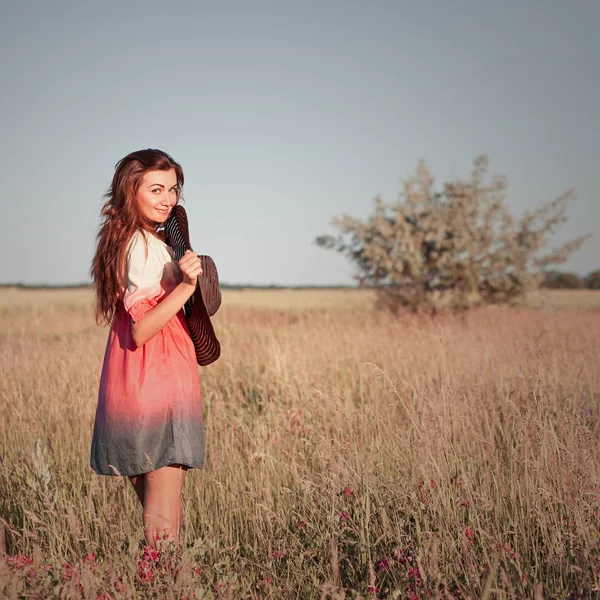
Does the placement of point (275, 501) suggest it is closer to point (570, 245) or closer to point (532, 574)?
point (532, 574)

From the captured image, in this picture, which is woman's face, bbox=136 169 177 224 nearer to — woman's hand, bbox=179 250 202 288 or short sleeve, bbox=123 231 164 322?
short sleeve, bbox=123 231 164 322

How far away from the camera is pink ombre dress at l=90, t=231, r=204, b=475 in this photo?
208 centimetres

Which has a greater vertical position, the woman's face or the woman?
the woman's face

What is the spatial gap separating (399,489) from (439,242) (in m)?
11.3

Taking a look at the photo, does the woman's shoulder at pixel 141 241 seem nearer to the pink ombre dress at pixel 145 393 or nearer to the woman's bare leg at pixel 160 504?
the pink ombre dress at pixel 145 393

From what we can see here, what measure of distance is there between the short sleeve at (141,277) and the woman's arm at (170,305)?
0.15 feet

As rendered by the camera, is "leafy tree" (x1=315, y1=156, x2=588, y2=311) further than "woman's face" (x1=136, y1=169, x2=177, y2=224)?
Yes

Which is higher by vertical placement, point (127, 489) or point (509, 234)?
point (509, 234)

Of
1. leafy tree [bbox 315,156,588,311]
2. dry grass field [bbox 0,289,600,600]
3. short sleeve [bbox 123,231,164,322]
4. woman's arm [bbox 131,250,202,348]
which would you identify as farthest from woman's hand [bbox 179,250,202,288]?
leafy tree [bbox 315,156,588,311]

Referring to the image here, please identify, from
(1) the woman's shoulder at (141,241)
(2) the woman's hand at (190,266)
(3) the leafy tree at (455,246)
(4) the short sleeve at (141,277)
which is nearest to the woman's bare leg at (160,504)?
(4) the short sleeve at (141,277)

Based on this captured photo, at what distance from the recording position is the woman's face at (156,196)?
7.53 feet

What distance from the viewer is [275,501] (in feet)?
10.3

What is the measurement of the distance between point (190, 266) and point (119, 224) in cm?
45

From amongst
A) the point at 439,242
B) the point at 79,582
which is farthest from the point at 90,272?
the point at 439,242
